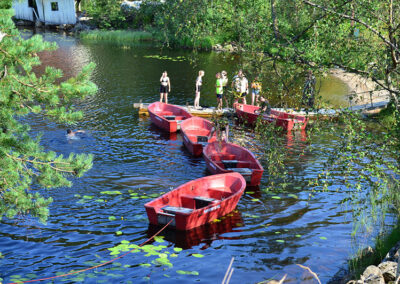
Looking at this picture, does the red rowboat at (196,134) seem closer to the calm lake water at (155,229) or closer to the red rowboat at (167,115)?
the calm lake water at (155,229)

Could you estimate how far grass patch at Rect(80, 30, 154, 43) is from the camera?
5472 centimetres

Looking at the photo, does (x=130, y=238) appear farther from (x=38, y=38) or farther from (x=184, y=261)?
(x=38, y=38)

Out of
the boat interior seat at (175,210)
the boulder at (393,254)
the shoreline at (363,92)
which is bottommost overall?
the boulder at (393,254)

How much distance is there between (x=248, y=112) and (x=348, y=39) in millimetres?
12844

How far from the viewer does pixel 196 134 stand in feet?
73.6

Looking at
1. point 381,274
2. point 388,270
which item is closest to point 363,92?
point 388,270

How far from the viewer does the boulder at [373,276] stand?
27.6ft

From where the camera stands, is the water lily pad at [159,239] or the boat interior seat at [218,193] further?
the boat interior seat at [218,193]

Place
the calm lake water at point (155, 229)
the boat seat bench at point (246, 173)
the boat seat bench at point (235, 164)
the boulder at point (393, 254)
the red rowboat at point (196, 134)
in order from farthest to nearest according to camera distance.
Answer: the red rowboat at point (196, 134) < the boat seat bench at point (235, 164) < the boat seat bench at point (246, 173) < the calm lake water at point (155, 229) < the boulder at point (393, 254)

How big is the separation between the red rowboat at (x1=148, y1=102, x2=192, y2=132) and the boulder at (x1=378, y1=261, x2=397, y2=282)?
15.1 metres

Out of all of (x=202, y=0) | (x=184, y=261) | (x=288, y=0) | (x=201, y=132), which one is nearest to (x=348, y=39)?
(x=288, y=0)

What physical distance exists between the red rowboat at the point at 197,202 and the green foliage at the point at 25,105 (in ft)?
15.0

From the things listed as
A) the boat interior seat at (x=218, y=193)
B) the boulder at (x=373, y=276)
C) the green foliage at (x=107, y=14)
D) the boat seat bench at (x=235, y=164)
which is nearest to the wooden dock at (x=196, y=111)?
the boat seat bench at (x=235, y=164)

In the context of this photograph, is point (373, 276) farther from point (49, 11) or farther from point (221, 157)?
point (49, 11)
